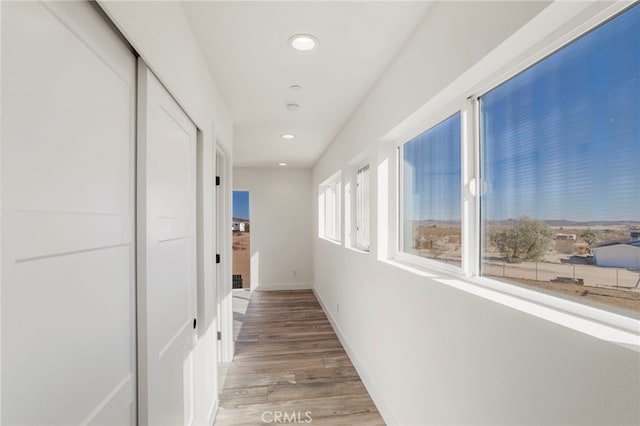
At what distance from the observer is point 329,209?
5.46 metres

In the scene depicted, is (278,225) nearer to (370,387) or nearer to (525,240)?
(370,387)

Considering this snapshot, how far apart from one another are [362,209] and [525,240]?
230 centimetres

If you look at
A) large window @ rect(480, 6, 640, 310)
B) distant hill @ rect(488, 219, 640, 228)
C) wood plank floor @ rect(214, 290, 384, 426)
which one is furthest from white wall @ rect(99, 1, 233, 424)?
distant hill @ rect(488, 219, 640, 228)

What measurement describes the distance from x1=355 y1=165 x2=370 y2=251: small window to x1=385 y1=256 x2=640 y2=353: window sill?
5.89 feet

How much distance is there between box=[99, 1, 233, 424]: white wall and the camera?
104 centimetres

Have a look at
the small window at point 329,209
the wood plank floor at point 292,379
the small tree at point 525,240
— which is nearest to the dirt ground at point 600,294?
the small tree at point 525,240

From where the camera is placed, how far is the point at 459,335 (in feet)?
4.47

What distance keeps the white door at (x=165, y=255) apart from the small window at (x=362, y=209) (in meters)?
1.92

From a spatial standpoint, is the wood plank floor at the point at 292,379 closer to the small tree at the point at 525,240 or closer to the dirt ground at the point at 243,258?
the small tree at the point at 525,240

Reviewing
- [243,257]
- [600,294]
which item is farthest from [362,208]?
[243,257]

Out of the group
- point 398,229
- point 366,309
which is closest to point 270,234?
point 366,309

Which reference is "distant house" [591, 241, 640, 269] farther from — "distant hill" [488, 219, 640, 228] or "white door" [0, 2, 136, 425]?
"white door" [0, 2, 136, 425]

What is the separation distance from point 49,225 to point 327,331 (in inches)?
147

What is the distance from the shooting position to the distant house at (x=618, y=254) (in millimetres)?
813
